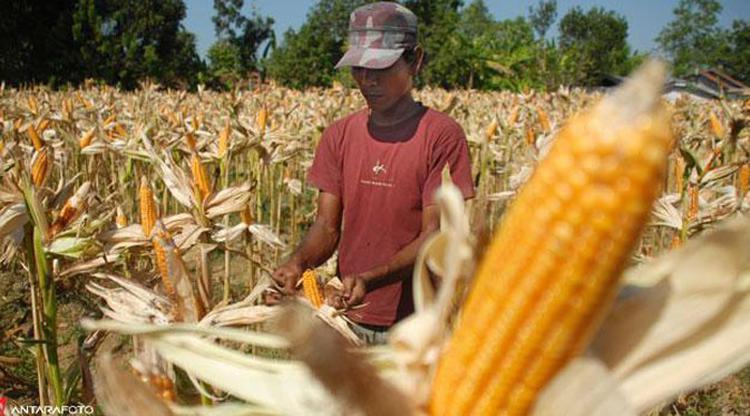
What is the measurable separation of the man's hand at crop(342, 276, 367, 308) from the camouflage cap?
0.90 metres

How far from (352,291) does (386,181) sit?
752 millimetres

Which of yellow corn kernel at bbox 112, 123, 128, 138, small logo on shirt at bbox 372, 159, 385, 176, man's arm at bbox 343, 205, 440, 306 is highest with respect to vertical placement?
yellow corn kernel at bbox 112, 123, 128, 138

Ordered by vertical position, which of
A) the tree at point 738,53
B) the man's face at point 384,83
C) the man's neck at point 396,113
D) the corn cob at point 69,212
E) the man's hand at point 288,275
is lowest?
the man's hand at point 288,275

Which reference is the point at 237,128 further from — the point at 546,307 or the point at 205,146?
the point at 546,307

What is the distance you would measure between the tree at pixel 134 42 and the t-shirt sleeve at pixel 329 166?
31805mm

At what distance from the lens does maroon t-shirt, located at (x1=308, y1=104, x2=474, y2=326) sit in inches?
97.0

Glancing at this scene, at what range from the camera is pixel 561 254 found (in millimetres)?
611

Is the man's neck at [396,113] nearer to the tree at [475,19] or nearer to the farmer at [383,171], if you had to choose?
the farmer at [383,171]

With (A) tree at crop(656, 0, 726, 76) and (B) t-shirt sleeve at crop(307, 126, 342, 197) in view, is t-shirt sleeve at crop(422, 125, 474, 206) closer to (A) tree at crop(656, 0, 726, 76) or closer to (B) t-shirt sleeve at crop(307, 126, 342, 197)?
(B) t-shirt sleeve at crop(307, 126, 342, 197)

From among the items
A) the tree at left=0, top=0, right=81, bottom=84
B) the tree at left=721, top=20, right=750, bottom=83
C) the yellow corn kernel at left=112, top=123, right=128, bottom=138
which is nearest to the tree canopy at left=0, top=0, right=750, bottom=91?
the tree at left=0, top=0, right=81, bottom=84

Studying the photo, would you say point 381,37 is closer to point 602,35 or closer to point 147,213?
point 147,213

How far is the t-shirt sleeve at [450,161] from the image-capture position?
7.98ft

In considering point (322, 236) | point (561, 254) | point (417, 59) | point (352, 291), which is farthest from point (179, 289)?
point (417, 59)

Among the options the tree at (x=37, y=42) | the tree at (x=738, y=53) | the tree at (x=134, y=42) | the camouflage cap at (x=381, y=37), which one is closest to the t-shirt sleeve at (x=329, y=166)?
the camouflage cap at (x=381, y=37)
